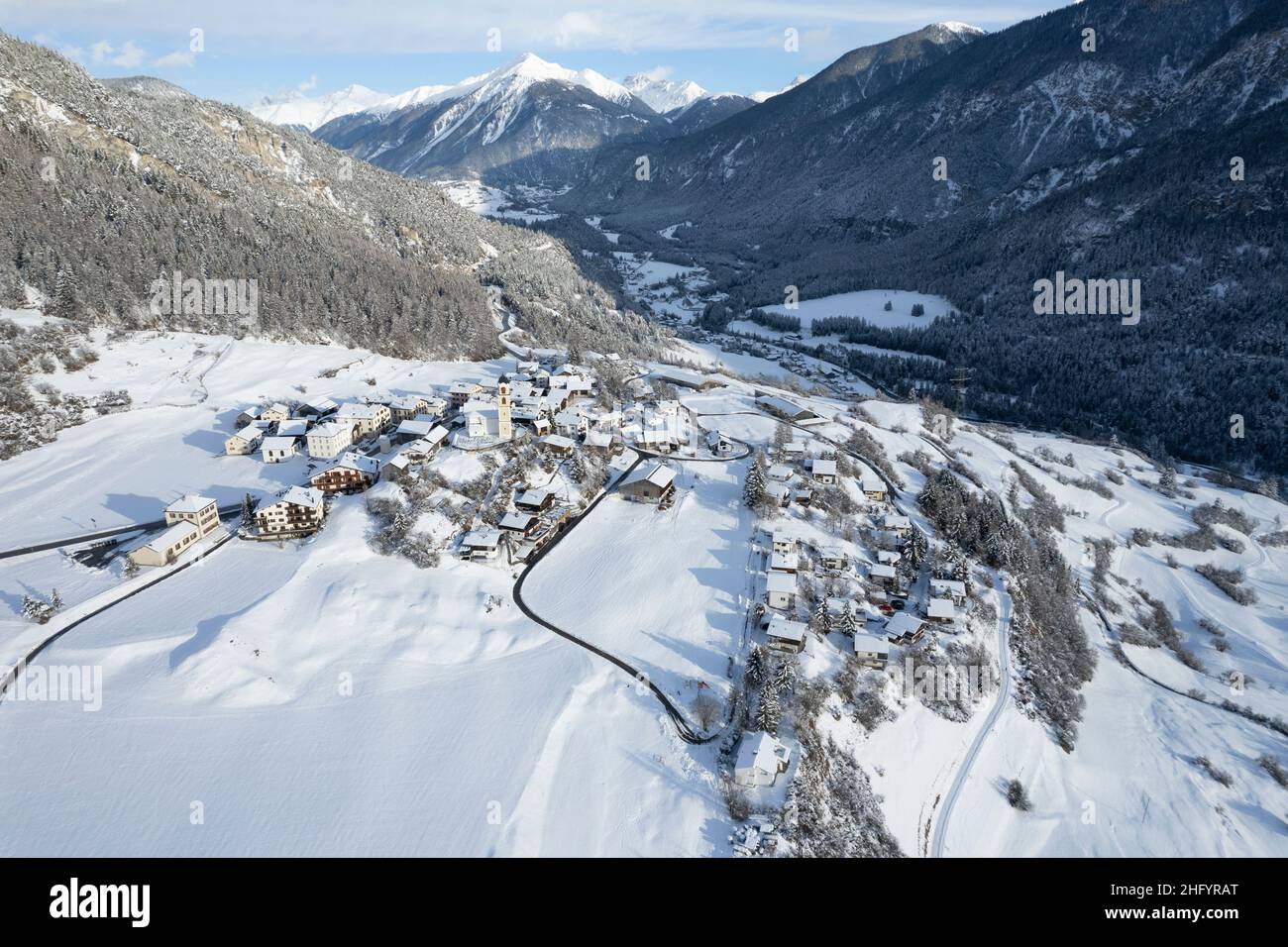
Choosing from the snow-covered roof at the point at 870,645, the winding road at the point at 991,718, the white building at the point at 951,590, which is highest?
the white building at the point at 951,590

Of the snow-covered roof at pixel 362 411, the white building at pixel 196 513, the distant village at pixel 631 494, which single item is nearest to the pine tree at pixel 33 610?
the distant village at pixel 631 494

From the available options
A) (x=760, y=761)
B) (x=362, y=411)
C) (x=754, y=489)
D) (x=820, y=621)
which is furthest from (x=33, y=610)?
(x=754, y=489)

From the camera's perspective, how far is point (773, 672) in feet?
99.0

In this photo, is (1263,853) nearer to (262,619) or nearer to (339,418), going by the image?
(262,619)

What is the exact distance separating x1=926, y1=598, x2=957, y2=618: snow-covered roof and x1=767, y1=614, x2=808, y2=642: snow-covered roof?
8.03 m

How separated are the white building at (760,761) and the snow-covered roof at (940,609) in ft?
47.1

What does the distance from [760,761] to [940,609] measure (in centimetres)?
1664

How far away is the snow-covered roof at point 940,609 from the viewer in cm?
3653

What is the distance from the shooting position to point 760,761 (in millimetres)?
25453

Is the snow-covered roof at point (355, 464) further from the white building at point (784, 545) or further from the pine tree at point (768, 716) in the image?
the pine tree at point (768, 716)

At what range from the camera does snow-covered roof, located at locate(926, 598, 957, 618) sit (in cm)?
3653

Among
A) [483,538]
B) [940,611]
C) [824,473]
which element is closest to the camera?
[940,611]

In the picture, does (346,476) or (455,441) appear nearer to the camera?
(346,476)

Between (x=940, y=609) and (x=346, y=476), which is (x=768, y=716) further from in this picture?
(x=346, y=476)
